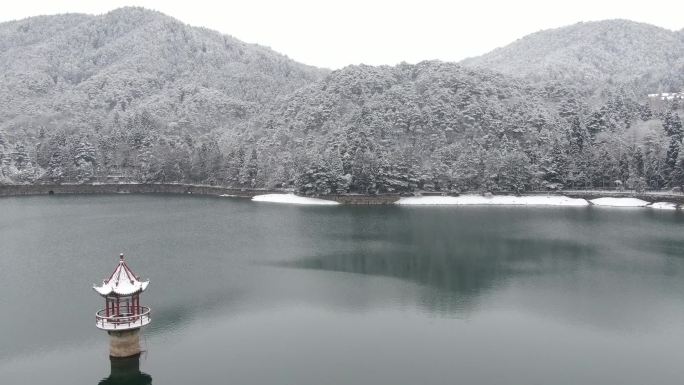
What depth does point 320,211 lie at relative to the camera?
83.9 metres

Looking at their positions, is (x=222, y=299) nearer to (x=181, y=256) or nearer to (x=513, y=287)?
(x=181, y=256)

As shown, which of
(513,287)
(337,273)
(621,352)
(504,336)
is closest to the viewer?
(621,352)

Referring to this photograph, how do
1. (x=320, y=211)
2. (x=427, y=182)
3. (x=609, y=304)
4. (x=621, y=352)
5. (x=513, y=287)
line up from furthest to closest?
(x=427, y=182) < (x=320, y=211) < (x=513, y=287) < (x=609, y=304) < (x=621, y=352)

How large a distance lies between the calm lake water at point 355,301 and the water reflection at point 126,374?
0.36ft

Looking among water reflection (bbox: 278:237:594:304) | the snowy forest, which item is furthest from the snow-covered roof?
the snowy forest

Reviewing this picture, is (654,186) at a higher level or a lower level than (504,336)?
higher

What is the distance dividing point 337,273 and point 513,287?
506 inches

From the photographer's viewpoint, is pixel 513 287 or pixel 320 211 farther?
pixel 320 211

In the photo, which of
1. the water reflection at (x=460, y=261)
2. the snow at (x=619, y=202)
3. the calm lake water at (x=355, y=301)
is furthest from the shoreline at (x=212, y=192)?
the water reflection at (x=460, y=261)

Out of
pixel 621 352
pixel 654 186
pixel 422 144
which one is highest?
pixel 422 144

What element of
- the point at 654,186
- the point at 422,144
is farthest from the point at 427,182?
the point at 654,186

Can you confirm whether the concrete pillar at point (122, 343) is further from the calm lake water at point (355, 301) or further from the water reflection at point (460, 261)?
the water reflection at point (460, 261)

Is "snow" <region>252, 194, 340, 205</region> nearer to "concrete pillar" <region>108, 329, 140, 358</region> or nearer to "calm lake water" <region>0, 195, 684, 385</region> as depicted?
"calm lake water" <region>0, 195, 684, 385</region>

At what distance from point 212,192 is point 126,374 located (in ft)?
278
